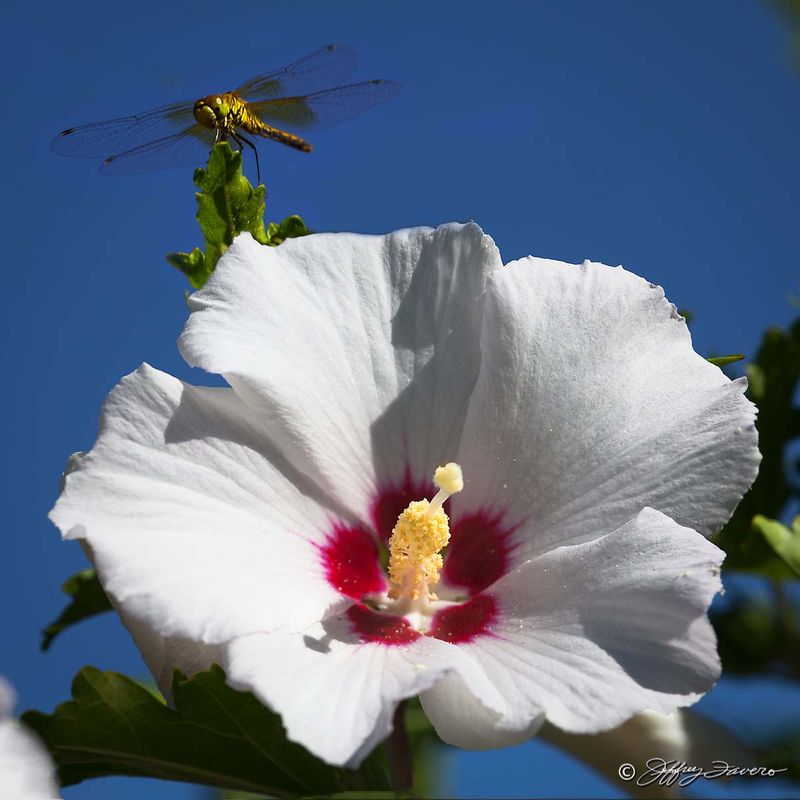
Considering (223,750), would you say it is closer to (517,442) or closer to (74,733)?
(74,733)

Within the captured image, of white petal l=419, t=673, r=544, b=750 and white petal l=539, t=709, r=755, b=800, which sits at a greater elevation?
white petal l=419, t=673, r=544, b=750

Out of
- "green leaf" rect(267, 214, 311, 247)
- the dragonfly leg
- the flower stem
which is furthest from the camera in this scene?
the dragonfly leg

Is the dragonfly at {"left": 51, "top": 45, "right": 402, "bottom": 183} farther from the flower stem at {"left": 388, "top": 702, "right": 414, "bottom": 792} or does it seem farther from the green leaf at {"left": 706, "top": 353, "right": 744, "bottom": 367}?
the flower stem at {"left": 388, "top": 702, "right": 414, "bottom": 792}

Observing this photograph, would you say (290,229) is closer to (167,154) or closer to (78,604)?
(78,604)

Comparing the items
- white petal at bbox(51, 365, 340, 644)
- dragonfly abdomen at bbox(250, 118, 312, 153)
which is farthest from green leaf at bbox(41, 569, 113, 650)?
dragonfly abdomen at bbox(250, 118, 312, 153)

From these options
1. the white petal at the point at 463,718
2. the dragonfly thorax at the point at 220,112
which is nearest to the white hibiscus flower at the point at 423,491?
the white petal at the point at 463,718

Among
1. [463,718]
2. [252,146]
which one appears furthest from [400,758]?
[252,146]
